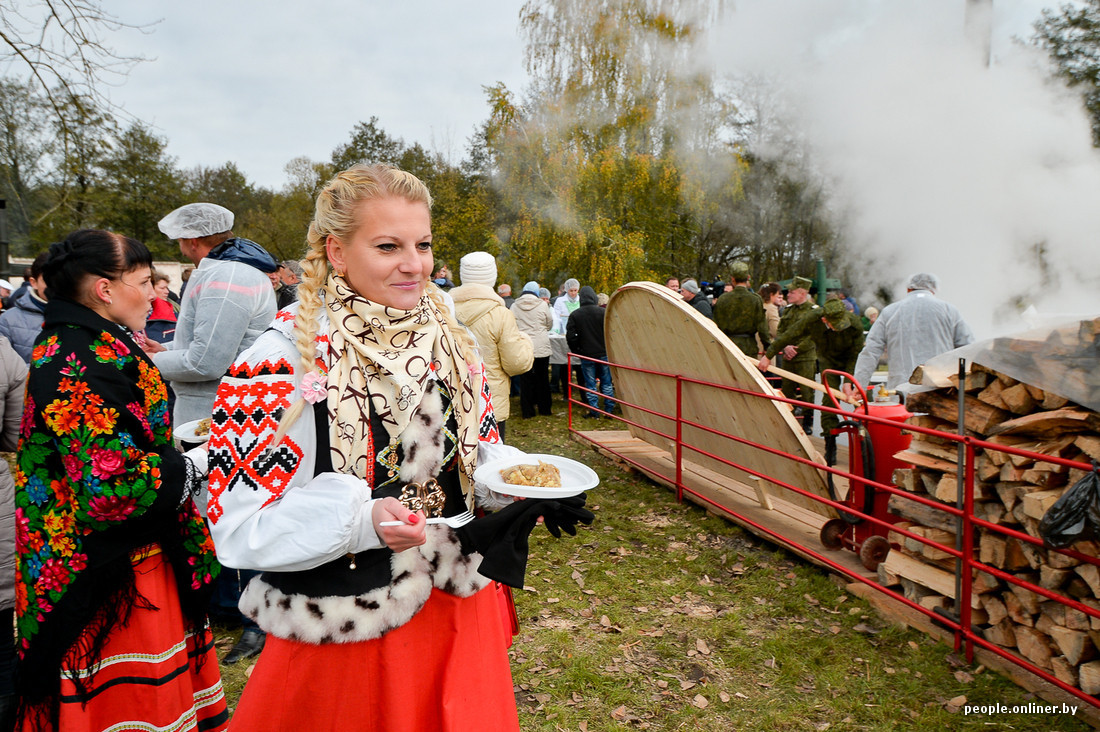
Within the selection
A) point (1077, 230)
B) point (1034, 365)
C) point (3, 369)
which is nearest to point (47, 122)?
point (3, 369)

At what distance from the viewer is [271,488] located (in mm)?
1509

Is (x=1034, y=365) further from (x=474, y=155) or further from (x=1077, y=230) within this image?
(x=474, y=155)

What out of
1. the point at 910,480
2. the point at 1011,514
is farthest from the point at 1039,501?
the point at 910,480

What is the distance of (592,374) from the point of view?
1137cm

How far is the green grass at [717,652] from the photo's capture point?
3.27m

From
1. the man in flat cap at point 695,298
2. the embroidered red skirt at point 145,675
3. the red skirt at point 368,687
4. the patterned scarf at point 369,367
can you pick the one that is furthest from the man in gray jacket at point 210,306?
the man in flat cap at point 695,298

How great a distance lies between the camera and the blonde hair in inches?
63.4

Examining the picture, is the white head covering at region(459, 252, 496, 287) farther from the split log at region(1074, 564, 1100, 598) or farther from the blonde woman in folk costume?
the split log at region(1074, 564, 1100, 598)

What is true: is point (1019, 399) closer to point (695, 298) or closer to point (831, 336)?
point (831, 336)

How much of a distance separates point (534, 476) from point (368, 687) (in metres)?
0.65

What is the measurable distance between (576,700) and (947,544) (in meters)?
2.20

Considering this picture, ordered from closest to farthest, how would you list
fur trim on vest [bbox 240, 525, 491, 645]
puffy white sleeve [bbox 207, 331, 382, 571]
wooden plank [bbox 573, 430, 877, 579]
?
puffy white sleeve [bbox 207, 331, 382, 571] < fur trim on vest [bbox 240, 525, 491, 645] < wooden plank [bbox 573, 430, 877, 579]

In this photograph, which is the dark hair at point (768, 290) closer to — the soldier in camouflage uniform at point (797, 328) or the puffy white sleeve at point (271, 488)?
the soldier in camouflage uniform at point (797, 328)

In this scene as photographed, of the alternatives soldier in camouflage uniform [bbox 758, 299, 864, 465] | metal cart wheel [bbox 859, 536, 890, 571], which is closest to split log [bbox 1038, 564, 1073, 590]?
metal cart wheel [bbox 859, 536, 890, 571]
